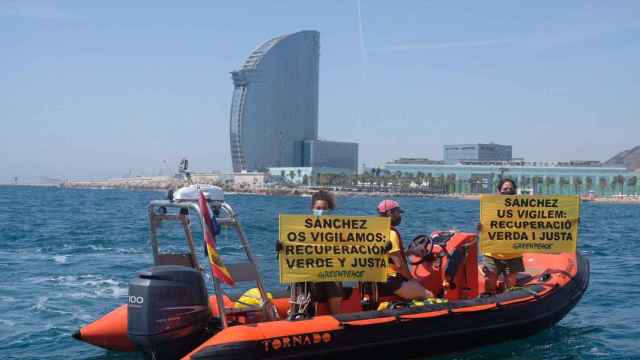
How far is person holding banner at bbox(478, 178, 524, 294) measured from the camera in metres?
10.6

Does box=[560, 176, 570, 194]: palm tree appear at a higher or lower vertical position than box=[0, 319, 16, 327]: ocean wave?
higher

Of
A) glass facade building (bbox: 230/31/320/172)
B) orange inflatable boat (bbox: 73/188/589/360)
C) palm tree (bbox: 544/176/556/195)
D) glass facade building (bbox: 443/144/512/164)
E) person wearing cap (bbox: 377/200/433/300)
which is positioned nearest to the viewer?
orange inflatable boat (bbox: 73/188/589/360)

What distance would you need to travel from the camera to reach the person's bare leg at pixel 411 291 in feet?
29.4

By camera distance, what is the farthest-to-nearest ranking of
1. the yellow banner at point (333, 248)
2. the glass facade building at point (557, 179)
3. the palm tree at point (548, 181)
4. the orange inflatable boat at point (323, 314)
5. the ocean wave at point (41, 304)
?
the palm tree at point (548, 181)
the glass facade building at point (557, 179)
the ocean wave at point (41, 304)
the yellow banner at point (333, 248)
the orange inflatable boat at point (323, 314)

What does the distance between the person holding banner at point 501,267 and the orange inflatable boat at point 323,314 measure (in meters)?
0.19

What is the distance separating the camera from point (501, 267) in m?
10.6

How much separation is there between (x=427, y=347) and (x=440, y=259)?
176 cm

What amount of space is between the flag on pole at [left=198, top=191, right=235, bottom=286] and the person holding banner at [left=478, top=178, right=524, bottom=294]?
474cm

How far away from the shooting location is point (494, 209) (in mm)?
10148

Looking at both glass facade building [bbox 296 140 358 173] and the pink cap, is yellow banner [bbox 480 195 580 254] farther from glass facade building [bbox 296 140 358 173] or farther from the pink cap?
glass facade building [bbox 296 140 358 173]

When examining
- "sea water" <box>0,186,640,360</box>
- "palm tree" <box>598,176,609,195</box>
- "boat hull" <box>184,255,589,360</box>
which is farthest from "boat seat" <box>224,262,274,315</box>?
"palm tree" <box>598,176,609,195</box>

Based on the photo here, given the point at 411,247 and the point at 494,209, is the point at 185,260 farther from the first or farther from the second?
the point at 494,209

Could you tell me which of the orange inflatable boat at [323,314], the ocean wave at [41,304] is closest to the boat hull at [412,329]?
the orange inflatable boat at [323,314]

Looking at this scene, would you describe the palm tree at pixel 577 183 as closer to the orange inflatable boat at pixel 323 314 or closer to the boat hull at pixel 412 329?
the orange inflatable boat at pixel 323 314
